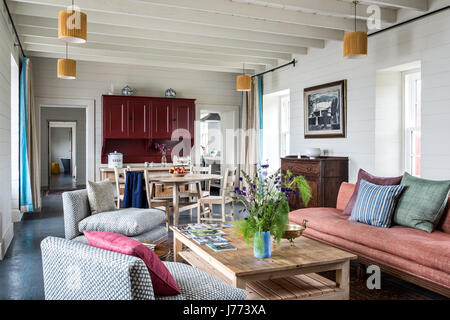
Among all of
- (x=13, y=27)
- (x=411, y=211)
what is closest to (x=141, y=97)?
(x=13, y=27)

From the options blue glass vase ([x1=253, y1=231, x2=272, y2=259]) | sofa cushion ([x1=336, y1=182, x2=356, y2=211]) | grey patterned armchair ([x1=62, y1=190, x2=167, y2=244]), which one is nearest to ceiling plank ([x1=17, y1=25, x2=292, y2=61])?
grey patterned armchair ([x1=62, y1=190, x2=167, y2=244])

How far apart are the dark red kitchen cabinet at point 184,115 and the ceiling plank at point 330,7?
3930 millimetres

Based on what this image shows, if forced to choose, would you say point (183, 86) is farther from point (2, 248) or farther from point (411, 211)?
point (411, 211)

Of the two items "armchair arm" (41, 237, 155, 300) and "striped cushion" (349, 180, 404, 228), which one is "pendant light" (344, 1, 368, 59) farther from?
"armchair arm" (41, 237, 155, 300)

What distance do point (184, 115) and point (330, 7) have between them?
4410 mm

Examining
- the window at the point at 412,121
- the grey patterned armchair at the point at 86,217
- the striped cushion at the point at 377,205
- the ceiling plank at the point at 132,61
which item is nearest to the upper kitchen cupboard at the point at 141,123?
the ceiling plank at the point at 132,61

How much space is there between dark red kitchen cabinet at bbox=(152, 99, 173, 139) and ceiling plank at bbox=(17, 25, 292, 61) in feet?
5.98

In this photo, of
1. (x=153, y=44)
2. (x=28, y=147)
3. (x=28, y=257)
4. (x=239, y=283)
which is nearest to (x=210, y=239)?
(x=239, y=283)

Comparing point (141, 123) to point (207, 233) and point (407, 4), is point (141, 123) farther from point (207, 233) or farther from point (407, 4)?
point (407, 4)

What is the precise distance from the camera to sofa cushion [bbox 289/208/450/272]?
288cm

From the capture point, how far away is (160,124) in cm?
835

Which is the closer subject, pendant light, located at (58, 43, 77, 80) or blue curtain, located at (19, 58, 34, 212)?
pendant light, located at (58, 43, 77, 80)

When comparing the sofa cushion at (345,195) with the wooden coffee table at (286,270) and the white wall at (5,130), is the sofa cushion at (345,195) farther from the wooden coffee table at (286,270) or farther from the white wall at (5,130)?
the white wall at (5,130)

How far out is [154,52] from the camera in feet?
23.1
